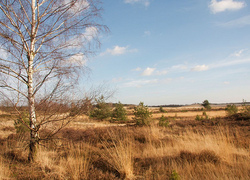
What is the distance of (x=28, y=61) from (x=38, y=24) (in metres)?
1.00

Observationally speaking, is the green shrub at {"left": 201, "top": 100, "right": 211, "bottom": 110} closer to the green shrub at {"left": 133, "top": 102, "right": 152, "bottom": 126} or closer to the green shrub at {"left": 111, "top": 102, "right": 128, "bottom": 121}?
the green shrub at {"left": 111, "top": 102, "right": 128, "bottom": 121}

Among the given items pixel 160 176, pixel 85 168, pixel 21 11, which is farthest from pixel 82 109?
pixel 21 11

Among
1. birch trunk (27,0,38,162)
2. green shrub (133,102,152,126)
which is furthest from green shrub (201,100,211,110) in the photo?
birch trunk (27,0,38,162)

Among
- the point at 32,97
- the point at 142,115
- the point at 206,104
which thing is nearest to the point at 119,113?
the point at 142,115

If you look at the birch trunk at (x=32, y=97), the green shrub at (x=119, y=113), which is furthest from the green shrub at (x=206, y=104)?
the birch trunk at (x=32, y=97)

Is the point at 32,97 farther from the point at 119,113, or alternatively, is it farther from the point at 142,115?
the point at 119,113

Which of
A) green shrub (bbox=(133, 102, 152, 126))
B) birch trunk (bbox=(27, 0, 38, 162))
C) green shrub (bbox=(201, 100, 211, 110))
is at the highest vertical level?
birch trunk (bbox=(27, 0, 38, 162))

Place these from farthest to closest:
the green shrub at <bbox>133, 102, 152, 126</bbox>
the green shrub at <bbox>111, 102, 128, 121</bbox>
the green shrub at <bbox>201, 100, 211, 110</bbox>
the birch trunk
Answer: the green shrub at <bbox>201, 100, 211, 110</bbox>, the green shrub at <bbox>111, 102, 128, 121</bbox>, the green shrub at <bbox>133, 102, 152, 126</bbox>, the birch trunk

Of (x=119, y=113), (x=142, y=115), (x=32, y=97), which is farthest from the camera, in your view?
(x=119, y=113)

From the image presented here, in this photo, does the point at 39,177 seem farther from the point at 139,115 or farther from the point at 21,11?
the point at 139,115

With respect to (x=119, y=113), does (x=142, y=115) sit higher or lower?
higher

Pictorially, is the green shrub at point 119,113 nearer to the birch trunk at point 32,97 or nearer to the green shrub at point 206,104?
the birch trunk at point 32,97

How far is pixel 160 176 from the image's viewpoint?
10.5 feet

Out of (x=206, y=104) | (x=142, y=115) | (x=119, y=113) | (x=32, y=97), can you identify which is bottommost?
(x=206, y=104)
